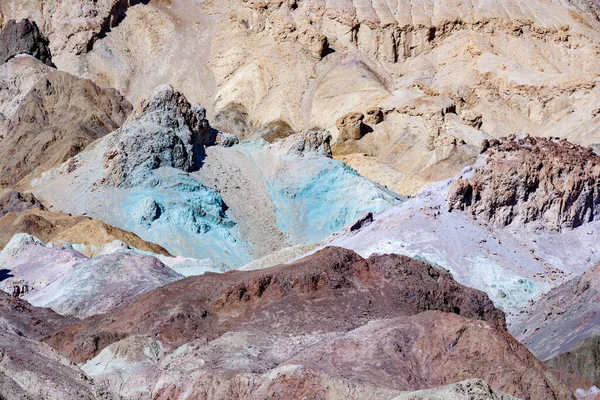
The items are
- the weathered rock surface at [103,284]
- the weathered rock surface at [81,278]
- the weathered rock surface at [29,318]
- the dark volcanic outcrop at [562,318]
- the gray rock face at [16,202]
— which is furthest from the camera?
the gray rock face at [16,202]

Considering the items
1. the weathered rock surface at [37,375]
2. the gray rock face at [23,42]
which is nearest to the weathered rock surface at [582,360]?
the weathered rock surface at [37,375]

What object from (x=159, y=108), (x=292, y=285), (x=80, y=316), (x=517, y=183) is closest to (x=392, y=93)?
(x=159, y=108)

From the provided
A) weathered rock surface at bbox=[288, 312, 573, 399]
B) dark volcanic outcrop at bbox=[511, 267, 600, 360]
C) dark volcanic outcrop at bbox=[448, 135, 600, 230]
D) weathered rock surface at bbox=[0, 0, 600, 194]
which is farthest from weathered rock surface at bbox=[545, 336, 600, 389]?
weathered rock surface at bbox=[0, 0, 600, 194]

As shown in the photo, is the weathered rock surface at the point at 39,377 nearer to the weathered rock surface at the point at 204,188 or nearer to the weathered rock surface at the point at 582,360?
the weathered rock surface at the point at 582,360

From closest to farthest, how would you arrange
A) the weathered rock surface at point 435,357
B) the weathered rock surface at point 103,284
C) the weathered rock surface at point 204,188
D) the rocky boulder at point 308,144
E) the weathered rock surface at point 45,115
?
the weathered rock surface at point 435,357 < the weathered rock surface at point 103,284 < the weathered rock surface at point 204,188 < the rocky boulder at point 308,144 < the weathered rock surface at point 45,115

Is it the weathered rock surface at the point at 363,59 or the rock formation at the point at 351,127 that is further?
the weathered rock surface at the point at 363,59

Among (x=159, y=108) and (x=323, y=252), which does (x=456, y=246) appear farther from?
(x=159, y=108)

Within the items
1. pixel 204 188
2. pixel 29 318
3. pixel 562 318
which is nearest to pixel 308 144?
pixel 204 188
